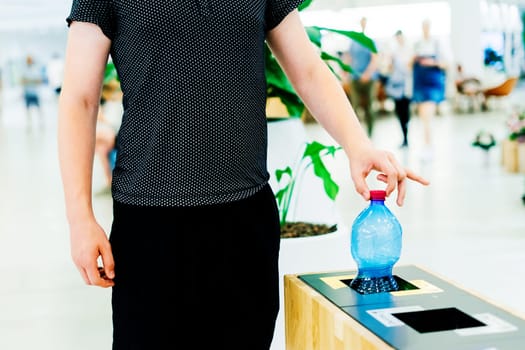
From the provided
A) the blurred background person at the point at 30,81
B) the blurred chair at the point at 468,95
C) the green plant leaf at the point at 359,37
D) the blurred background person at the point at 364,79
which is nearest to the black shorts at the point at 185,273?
the green plant leaf at the point at 359,37

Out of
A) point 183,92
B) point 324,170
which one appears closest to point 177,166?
point 183,92

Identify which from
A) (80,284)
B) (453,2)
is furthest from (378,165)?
(453,2)

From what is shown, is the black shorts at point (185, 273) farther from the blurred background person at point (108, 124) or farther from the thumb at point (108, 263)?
the blurred background person at point (108, 124)

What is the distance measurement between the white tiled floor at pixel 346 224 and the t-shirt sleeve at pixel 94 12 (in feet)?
4.93

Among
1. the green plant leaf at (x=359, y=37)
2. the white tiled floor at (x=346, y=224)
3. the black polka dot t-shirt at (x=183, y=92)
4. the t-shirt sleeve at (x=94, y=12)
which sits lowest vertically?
the white tiled floor at (x=346, y=224)

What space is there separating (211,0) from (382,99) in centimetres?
1605

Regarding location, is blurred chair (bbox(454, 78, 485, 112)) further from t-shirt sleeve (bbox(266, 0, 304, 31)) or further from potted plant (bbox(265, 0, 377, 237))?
t-shirt sleeve (bbox(266, 0, 304, 31))

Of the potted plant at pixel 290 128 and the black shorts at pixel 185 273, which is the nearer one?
the black shorts at pixel 185 273

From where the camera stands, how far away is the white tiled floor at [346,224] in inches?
139

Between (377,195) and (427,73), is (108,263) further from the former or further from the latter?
(427,73)

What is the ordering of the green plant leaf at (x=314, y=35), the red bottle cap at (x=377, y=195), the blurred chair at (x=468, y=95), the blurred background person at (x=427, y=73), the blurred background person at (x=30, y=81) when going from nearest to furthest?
1. the red bottle cap at (x=377, y=195)
2. the green plant leaf at (x=314, y=35)
3. the blurred background person at (x=427, y=73)
4. the blurred background person at (x=30, y=81)
5. the blurred chair at (x=468, y=95)

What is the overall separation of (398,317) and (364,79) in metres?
10.3

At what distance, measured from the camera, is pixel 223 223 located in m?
1.36

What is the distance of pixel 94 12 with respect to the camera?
4.17 feet
